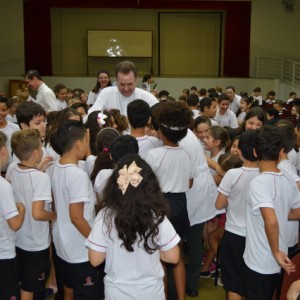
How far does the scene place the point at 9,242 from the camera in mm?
2746

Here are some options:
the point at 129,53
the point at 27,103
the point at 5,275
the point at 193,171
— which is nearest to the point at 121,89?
the point at 27,103

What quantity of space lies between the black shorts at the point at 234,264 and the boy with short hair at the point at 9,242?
4.38 ft

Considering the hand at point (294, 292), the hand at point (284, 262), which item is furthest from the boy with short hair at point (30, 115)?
the hand at point (294, 292)

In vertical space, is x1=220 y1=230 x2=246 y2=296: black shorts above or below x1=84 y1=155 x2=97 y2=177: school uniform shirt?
below

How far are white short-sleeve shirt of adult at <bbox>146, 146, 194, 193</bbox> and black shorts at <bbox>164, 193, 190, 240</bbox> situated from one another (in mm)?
44

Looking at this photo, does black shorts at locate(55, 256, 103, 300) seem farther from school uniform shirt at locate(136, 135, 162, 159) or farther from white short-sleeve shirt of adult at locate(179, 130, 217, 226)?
white short-sleeve shirt of adult at locate(179, 130, 217, 226)

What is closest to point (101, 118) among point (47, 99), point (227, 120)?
point (47, 99)

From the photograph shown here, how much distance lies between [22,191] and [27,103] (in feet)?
3.64

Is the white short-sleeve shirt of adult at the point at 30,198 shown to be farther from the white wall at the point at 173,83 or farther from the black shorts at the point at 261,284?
the white wall at the point at 173,83

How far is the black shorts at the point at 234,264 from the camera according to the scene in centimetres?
296

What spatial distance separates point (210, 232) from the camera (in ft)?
13.6

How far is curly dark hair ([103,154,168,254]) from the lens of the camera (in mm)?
2086

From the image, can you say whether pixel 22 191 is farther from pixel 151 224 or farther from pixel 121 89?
pixel 121 89

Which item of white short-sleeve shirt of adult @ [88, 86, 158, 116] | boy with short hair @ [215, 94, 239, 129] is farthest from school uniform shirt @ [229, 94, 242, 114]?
white short-sleeve shirt of adult @ [88, 86, 158, 116]
